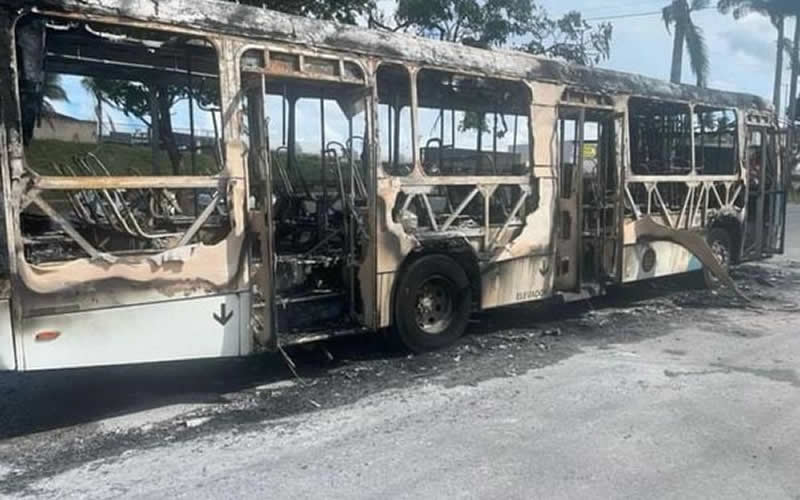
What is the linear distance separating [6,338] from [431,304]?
3.63 meters

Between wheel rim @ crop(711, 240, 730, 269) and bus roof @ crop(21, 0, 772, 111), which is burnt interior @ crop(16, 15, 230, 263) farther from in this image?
wheel rim @ crop(711, 240, 730, 269)

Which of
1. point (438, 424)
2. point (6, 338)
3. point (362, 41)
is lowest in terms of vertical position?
point (438, 424)

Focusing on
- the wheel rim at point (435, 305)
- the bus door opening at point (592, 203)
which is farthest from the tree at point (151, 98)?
the bus door opening at point (592, 203)

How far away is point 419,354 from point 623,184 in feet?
11.3

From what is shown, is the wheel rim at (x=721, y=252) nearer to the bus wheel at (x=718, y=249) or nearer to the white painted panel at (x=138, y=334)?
the bus wheel at (x=718, y=249)

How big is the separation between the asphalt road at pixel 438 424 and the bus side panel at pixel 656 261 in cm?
141

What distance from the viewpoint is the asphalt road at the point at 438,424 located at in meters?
3.96

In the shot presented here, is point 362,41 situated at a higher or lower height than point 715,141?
higher

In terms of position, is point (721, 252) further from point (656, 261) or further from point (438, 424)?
point (438, 424)

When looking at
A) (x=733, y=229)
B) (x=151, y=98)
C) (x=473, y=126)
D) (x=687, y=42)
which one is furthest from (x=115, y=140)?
(x=687, y=42)

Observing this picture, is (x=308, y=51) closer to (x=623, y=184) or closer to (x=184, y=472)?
(x=184, y=472)

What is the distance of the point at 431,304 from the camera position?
6.83 meters

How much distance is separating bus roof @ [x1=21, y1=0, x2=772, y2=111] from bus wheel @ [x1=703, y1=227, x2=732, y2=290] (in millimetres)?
1985

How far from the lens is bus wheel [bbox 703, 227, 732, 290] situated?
1005cm
